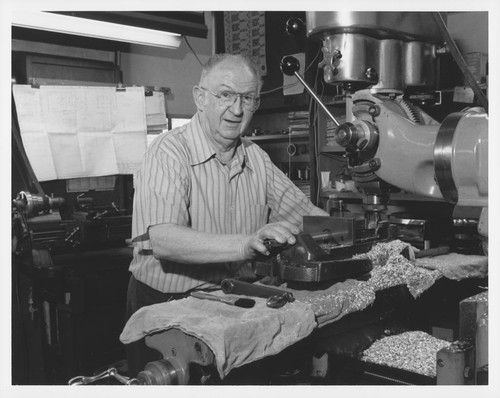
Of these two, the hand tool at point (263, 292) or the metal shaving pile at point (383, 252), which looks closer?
the hand tool at point (263, 292)

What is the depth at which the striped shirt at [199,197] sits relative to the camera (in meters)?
1.65

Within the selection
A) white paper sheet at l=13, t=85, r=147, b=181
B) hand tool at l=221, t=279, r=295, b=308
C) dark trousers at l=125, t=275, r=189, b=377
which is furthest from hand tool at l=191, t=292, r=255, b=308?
white paper sheet at l=13, t=85, r=147, b=181

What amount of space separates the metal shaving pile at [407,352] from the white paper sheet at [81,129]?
2.56 m

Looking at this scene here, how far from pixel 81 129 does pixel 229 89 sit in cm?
192

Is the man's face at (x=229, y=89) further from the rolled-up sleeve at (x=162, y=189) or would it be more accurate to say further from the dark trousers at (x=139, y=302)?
the dark trousers at (x=139, y=302)

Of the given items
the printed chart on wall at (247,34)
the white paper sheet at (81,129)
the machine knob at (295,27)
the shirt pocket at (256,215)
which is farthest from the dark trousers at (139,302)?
the printed chart on wall at (247,34)

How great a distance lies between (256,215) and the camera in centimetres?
200

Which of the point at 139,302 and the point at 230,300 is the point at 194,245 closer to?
the point at 230,300

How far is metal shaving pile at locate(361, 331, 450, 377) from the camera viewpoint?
4.10 feet

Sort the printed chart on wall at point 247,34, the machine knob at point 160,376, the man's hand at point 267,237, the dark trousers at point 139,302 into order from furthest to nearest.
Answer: the printed chart on wall at point 247,34 → the dark trousers at point 139,302 → the man's hand at point 267,237 → the machine knob at point 160,376

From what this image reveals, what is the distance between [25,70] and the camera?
321 cm
